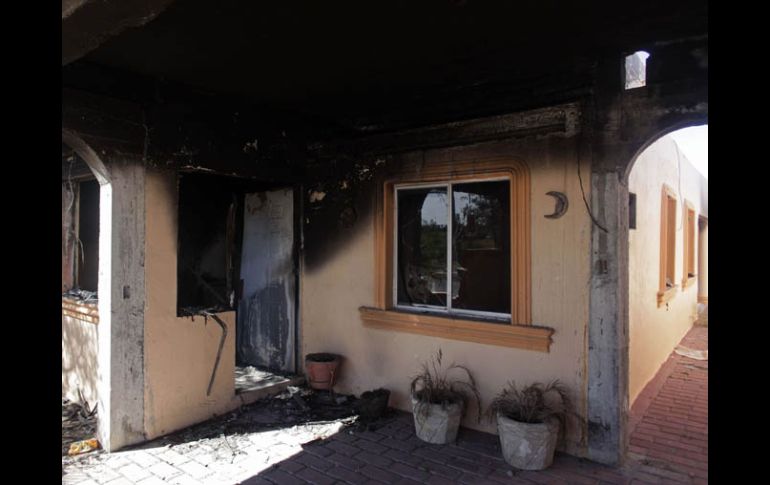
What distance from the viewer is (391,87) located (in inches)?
187

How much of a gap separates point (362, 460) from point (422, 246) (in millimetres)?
2337

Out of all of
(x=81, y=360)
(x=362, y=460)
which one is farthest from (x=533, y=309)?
(x=81, y=360)

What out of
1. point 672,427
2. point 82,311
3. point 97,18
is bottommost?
point 672,427

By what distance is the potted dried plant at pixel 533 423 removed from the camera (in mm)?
3926

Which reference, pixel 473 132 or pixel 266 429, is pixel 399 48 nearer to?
pixel 473 132

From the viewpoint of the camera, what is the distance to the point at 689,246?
9.89 m

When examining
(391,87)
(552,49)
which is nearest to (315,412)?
(391,87)

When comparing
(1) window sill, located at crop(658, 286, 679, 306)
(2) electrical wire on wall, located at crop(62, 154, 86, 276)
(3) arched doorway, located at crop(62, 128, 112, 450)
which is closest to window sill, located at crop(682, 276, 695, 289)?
(1) window sill, located at crop(658, 286, 679, 306)

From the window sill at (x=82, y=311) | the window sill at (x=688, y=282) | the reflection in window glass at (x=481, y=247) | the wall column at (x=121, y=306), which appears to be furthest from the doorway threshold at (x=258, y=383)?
the window sill at (x=688, y=282)

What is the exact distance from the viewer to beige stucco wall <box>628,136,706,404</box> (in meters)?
5.47

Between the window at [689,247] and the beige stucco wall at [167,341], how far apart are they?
28.6 ft

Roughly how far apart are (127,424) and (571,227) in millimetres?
4468

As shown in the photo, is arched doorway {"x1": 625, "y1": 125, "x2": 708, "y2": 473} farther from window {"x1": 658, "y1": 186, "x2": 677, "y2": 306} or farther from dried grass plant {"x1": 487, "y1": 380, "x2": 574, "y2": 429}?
dried grass plant {"x1": 487, "y1": 380, "x2": 574, "y2": 429}

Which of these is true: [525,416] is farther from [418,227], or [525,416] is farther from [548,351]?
[418,227]
